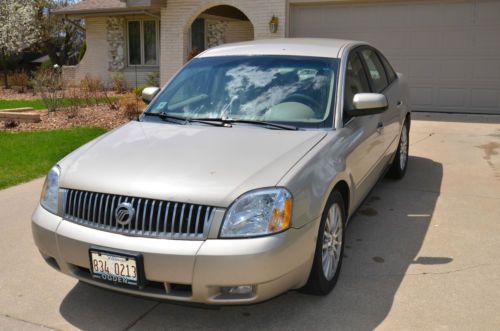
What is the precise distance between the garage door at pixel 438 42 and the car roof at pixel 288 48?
757 centimetres

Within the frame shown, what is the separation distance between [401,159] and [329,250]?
3281 mm

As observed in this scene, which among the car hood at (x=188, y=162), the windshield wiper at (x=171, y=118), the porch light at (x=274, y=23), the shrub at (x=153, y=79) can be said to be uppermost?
the porch light at (x=274, y=23)

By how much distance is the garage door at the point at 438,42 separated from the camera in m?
11.5

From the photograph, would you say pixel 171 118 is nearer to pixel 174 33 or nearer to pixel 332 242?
pixel 332 242

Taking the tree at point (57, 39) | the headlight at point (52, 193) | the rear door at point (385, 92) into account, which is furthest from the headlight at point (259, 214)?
the tree at point (57, 39)

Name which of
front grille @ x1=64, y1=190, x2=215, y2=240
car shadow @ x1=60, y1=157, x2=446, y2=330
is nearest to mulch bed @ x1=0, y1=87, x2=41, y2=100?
car shadow @ x1=60, y1=157, x2=446, y2=330

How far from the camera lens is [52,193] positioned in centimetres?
341

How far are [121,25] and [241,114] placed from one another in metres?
16.8

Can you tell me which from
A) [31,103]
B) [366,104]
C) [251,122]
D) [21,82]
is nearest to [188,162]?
[251,122]

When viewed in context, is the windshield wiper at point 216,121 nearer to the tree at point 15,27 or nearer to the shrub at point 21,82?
the shrub at point 21,82

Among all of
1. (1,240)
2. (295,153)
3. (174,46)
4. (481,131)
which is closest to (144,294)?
(295,153)

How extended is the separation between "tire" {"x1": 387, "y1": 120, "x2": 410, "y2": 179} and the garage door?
228 inches

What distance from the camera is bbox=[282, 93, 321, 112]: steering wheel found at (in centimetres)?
409

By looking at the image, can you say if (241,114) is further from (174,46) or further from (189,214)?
(174,46)
